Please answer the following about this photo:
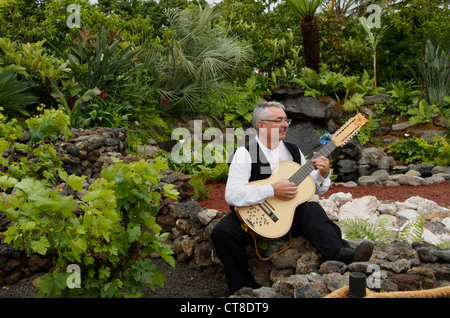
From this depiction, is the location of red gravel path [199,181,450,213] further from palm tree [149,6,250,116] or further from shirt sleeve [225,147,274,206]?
palm tree [149,6,250,116]

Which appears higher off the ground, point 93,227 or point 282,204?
point 93,227

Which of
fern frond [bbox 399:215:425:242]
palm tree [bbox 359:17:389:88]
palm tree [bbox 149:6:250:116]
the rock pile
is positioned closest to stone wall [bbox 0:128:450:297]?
fern frond [bbox 399:215:425:242]

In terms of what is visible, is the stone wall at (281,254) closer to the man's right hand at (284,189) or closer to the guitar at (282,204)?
the guitar at (282,204)

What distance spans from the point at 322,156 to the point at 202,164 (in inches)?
139

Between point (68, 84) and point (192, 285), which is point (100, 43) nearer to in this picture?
point (68, 84)

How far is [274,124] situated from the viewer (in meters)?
3.39

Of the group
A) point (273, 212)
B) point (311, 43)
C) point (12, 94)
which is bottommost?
point (273, 212)

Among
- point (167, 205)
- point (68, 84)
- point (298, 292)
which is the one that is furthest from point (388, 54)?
point (298, 292)

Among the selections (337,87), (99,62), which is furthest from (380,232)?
(337,87)

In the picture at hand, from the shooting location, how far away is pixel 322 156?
332 cm

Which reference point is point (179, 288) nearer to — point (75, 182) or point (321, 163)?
point (321, 163)

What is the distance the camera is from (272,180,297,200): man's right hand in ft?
10.4

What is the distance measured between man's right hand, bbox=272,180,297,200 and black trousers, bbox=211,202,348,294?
0.55ft

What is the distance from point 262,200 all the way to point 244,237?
12.5 inches
